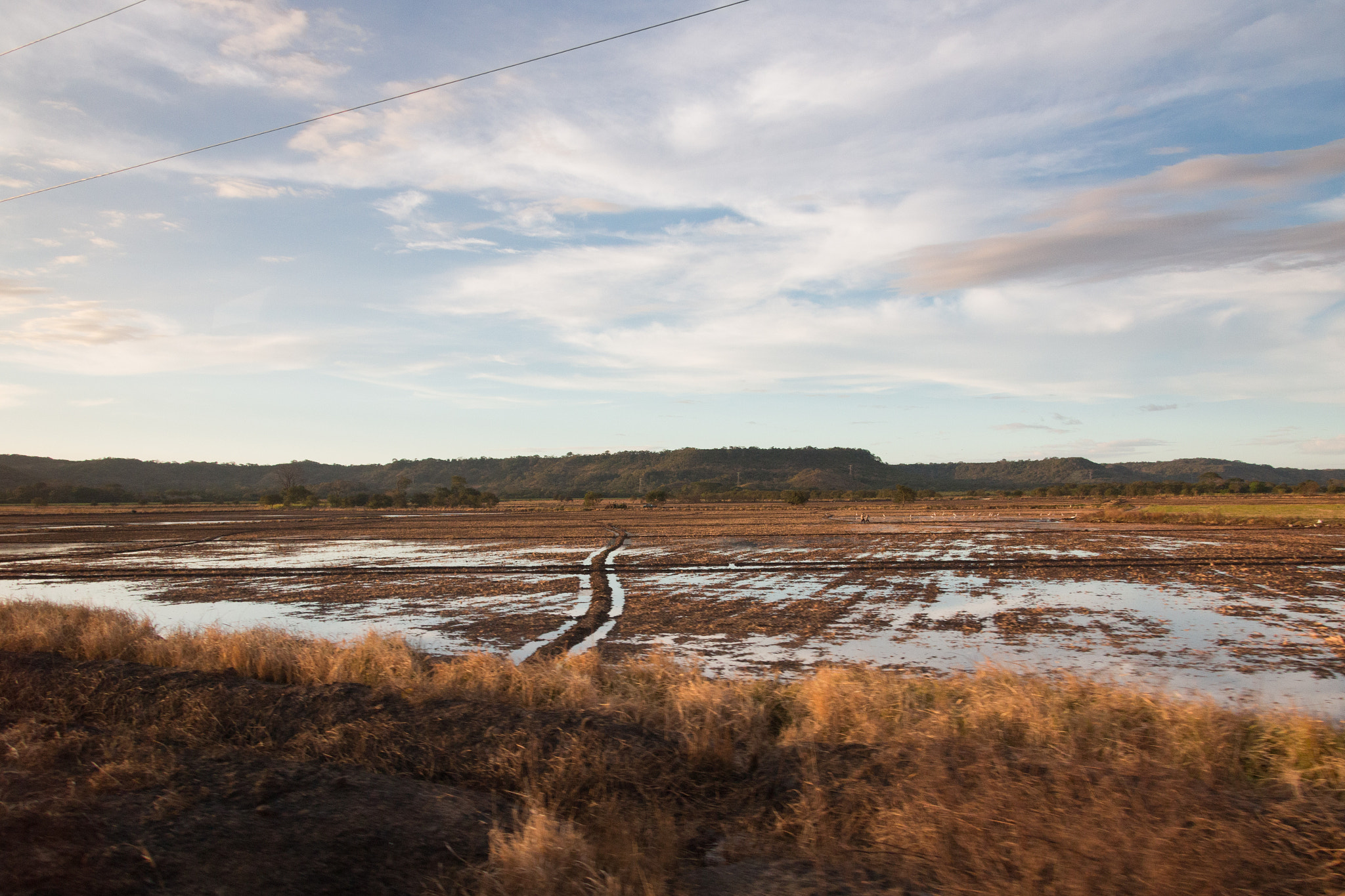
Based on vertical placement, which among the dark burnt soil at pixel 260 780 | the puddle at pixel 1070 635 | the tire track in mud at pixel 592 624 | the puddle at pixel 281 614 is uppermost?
the dark burnt soil at pixel 260 780

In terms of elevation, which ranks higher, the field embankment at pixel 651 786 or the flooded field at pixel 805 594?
the field embankment at pixel 651 786

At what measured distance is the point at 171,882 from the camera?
484cm

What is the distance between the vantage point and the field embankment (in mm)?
4762

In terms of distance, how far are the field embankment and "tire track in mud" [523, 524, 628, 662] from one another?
14.3ft

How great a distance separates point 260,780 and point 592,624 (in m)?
11.0

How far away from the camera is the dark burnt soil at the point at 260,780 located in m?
5.02

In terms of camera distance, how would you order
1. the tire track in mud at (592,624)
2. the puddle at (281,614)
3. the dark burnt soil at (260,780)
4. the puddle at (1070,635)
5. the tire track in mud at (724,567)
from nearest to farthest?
the dark burnt soil at (260,780)
the puddle at (1070,635)
the tire track in mud at (592,624)
the puddle at (281,614)
the tire track in mud at (724,567)

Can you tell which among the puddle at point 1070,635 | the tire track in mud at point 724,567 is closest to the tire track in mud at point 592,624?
the puddle at point 1070,635

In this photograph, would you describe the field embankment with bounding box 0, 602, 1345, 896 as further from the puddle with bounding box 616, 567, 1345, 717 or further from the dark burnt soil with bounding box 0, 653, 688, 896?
the puddle with bounding box 616, 567, 1345, 717

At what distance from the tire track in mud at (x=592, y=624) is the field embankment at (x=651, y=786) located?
437 cm

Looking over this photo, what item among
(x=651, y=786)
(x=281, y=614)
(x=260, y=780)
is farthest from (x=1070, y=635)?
(x=281, y=614)

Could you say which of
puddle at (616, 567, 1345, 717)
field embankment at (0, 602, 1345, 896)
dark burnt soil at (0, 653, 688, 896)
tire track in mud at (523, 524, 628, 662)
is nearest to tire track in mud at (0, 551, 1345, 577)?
tire track in mud at (523, 524, 628, 662)

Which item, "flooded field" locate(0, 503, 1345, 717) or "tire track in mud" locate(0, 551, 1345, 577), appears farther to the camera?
"tire track in mud" locate(0, 551, 1345, 577)

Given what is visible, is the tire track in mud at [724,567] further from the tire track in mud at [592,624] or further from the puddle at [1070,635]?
the puddle at [1070,635]
